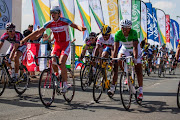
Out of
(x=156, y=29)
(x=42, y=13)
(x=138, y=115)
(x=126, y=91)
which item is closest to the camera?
(x=138, y=115)

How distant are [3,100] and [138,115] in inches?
143

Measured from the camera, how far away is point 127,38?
7219 millimetres

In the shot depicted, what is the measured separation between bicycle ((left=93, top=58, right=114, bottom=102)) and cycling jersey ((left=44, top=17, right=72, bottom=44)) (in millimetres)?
1213

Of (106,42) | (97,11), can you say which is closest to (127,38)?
(106,42)

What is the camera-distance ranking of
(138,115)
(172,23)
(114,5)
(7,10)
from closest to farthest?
(138,115) < (7,10) < (114,5) < (172,23)

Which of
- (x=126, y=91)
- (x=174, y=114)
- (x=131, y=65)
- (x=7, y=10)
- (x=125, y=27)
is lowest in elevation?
(x=174, y=114)

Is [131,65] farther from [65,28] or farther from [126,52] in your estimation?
[65,28]

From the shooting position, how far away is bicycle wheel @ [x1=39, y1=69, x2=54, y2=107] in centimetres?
650

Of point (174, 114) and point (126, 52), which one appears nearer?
point (174, 114)

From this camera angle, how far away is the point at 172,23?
4828 centimetres

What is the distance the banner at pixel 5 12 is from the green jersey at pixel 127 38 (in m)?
6.92

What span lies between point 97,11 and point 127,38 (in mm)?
13935

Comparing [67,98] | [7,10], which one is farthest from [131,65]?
[7,10]

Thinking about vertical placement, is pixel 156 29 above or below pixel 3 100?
above
